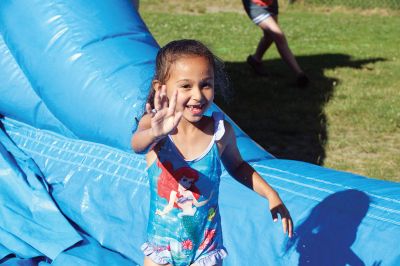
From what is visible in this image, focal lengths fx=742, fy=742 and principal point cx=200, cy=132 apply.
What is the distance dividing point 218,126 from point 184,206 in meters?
0.26

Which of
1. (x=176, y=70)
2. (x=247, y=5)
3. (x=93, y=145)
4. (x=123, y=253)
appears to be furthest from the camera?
(x=247, y=5)

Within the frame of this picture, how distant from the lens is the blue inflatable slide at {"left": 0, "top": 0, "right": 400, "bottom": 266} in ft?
9.16

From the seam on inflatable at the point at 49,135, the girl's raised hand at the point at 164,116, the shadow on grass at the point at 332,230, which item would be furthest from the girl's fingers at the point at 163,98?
the seam on inflatable at the point at 49,135

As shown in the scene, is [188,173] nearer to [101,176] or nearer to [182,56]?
[182,56]

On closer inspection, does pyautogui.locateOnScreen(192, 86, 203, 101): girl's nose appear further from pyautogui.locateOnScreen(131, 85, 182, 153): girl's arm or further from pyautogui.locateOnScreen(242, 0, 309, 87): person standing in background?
pyautogui.locateOnScreen(242, 0, 309, 87): person standing in background

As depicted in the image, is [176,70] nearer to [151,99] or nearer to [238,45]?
[151,99]

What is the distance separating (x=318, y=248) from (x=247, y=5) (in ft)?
13.2

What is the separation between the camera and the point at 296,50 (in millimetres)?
8383

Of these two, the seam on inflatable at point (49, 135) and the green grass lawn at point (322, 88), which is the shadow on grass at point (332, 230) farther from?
the seam on inflatable at point (49, 135)

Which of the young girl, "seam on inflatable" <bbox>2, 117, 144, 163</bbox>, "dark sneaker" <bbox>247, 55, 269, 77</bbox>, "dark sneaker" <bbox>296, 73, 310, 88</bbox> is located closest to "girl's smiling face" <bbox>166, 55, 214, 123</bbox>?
the young girl

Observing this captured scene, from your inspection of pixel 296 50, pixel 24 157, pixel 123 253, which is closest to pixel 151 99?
pixel 123 253

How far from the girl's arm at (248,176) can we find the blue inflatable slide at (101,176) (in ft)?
1.75

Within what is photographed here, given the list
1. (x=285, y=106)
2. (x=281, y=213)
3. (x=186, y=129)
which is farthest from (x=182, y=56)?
(x=285, y=106)

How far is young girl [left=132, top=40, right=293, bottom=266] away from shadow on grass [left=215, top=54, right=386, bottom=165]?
7.66ft
